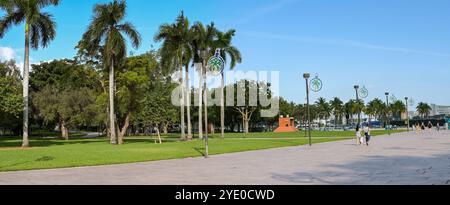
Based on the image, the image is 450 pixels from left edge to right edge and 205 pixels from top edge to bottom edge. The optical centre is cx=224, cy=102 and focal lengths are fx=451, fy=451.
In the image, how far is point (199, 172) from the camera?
48.7ft

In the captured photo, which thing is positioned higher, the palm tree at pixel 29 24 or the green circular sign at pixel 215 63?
the palm tree at pixel 29 24

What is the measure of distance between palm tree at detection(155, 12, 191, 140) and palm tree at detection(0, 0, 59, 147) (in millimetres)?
13261

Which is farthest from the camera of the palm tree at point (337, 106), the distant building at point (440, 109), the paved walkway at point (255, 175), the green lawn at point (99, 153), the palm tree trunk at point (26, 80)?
the palm tree at point (337, 106)

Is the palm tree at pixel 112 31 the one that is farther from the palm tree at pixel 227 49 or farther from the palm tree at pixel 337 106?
the palm tree at pixel 337 106

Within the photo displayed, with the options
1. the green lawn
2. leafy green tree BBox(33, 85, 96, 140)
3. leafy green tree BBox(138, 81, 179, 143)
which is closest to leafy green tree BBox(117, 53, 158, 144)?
leafy green tree BBox(138, 81, 179, 143)

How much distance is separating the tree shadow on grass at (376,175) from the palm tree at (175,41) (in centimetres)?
3478

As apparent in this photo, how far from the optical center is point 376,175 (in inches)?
509

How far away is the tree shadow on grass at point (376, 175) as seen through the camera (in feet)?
37.8

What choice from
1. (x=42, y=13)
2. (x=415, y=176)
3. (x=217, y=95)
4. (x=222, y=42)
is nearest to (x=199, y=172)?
(x=415, y=176)

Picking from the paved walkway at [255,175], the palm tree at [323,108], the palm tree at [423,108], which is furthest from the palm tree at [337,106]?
the paved walkway at [255,175]

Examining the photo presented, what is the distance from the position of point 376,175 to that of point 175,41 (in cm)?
3893

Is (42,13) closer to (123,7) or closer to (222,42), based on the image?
(123,7)

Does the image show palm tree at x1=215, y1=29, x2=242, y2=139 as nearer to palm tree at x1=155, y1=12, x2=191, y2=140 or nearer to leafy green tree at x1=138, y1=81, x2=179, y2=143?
palm tree at x1=155, y1=12, x2=191, y2=140
